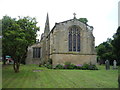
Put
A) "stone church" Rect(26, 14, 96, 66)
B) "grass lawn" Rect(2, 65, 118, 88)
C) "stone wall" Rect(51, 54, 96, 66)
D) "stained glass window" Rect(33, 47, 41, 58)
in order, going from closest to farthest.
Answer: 1. "grass lawn" Rect(2, 65, 118, 88)
2. "stone wall" Rect(51, 54, 96, 66)
3. "stone church" Rect(26, 14, 96, 66)
4. "stained glass window" Rect(33, 47, 41, 58)

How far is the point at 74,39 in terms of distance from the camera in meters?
29.0

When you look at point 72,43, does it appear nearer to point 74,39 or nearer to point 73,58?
point 74,39

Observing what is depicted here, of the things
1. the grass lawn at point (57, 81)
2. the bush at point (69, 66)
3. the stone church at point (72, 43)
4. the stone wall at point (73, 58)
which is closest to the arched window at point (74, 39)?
the stone church at point (72, 43)

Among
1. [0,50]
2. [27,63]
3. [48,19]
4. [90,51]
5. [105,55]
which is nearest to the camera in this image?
[0,50]

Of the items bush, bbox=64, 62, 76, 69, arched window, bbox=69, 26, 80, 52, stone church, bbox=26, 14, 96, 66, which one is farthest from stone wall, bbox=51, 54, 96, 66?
arched window, bbox=69, 26, 80, 52

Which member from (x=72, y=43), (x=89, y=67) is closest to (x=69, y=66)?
(x=89, y=67)

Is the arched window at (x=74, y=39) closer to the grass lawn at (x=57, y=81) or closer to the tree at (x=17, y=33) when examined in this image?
the tree at (x=17, y=33)

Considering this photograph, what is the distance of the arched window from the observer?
94.0 feet

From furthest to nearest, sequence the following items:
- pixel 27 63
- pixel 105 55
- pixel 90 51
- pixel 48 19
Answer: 1. pixel 48 19
2. pixel 105 55
3. pixel 27 63
4. pixel 90 51

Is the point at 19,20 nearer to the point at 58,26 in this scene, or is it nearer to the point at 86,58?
the point at 58,26

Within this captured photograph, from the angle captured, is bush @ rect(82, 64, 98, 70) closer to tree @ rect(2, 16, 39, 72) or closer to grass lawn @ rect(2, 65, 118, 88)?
grass lawn @ rect(2, 65, 118, 88)

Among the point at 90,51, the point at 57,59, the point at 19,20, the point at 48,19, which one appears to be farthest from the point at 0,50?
the point at 48,19

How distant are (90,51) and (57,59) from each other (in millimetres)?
6824

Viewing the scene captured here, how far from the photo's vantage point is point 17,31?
603 inches
